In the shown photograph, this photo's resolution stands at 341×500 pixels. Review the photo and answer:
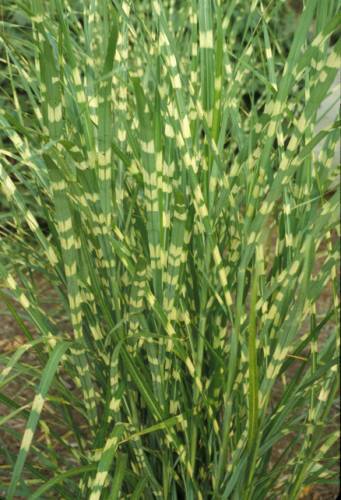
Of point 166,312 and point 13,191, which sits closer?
point 166,312

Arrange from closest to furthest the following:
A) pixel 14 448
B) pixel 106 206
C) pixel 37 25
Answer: pixel 37 25 → pixel 106 206 → pixel 14 448

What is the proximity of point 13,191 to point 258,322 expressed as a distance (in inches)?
18.1

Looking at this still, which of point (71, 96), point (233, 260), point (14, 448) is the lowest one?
point (14, 448)

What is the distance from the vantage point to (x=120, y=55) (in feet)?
4.29

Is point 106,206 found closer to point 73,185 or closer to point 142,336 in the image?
point 73,185

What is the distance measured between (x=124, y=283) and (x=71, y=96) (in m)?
0.33

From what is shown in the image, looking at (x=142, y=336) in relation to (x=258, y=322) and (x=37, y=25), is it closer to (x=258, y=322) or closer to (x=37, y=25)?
(x=258, y=322)

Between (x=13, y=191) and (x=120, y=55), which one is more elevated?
(x=120, y=55)

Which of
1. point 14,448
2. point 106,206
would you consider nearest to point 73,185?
point 106,206

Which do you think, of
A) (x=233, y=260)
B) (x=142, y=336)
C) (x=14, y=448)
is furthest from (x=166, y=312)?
(x=14, y=448)

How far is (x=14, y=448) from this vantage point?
6.49ft

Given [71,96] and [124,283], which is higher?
[71,96]

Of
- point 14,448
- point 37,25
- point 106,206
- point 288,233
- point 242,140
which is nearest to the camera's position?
point 37,25

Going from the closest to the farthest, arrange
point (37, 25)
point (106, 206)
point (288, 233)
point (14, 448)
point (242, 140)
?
point (37, 25) → point (106, 206) → point (288, 233) → point (242, 140) → point (14, 448)
